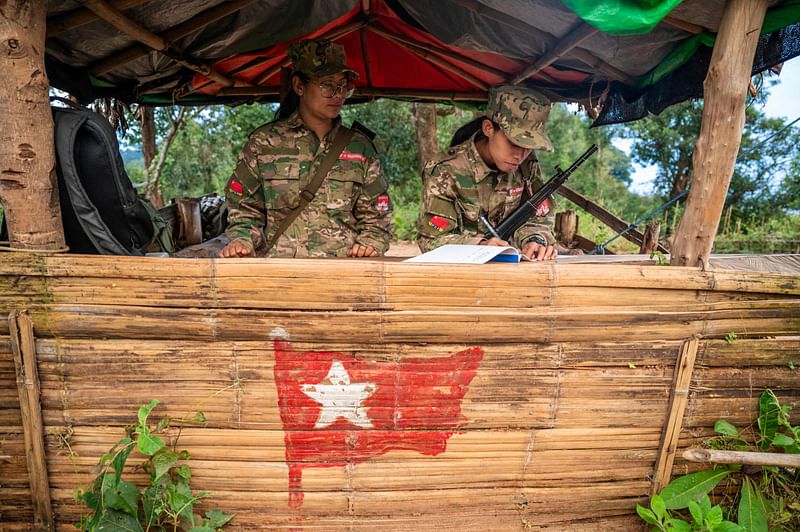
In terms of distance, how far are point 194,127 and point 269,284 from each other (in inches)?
471

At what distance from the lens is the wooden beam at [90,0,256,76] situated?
274 cm

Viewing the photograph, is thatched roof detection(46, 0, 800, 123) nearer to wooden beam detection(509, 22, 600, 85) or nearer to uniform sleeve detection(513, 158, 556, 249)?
wooden beam detection(509, 22, 600, 85)

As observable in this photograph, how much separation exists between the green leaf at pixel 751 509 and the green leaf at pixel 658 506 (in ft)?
1.01

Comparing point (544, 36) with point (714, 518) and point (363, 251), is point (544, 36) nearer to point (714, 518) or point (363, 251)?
point (363, 251)

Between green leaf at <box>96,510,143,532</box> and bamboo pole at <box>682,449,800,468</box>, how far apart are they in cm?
205

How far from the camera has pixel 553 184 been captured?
323 centimetres

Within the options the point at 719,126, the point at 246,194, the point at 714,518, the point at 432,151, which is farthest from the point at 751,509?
the point at 432,151

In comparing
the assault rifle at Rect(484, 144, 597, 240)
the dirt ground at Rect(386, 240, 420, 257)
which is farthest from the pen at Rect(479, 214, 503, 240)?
the dirt ground at Rect(386, 240, 420, 257)

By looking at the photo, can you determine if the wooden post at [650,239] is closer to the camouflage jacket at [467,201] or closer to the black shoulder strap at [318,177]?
the camouflage jacket at [467,201]

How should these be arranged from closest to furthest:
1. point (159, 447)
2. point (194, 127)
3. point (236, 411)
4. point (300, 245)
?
1. point (159, 447)
2. point (236, 411)
3. point (300, 245)
4. point (194, 127)

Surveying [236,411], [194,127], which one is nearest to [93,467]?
[236,411]

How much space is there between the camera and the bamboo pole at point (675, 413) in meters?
2.07

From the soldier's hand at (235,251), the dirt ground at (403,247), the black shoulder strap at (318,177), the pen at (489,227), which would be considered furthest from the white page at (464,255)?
the dirt ground at (403,247)

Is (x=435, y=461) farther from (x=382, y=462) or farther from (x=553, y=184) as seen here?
(x=553, y=184)
